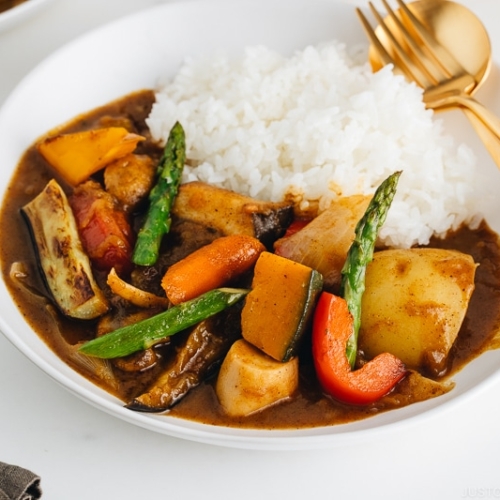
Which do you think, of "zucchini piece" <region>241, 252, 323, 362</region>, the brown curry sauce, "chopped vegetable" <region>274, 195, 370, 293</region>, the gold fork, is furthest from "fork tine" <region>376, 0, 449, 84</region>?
"zucchini piece" <region>241, 252, 323, 362</region>

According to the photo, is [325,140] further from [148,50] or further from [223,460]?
[223,460]

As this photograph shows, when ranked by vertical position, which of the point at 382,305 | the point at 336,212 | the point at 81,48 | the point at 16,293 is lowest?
the point at 382,305

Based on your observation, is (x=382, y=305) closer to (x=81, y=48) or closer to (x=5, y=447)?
(x=5, y=447)

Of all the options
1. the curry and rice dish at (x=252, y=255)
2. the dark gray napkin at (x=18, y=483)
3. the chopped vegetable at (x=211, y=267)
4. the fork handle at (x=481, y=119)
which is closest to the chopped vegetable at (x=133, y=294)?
the curry and rice dish at (x=252, y=255)

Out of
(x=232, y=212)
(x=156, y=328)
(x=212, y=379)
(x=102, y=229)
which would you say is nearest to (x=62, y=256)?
(x=102, y=229)

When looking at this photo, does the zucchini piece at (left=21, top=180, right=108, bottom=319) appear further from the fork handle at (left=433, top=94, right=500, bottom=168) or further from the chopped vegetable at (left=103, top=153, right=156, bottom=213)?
the fork handle at (left=433, top=94, right=500, bottom=168)

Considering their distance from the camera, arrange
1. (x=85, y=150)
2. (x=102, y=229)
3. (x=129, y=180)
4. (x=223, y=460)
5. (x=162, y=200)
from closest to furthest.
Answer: (x=223, y=460), (x=102, y=229), (x=162, y=200), (x=129, y=180), (x=85, y=150)

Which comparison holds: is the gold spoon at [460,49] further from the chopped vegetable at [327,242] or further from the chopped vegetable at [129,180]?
the chopped vegetable at [129,180]

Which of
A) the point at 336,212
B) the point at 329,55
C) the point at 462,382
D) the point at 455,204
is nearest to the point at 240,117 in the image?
the point at 329,55
